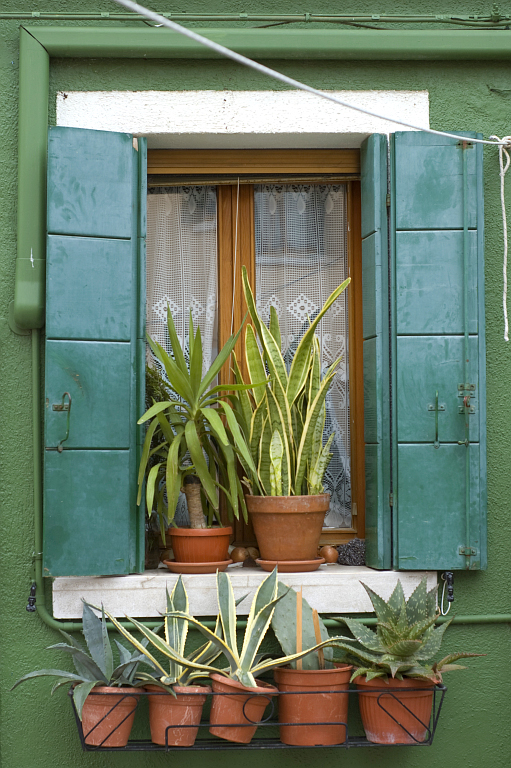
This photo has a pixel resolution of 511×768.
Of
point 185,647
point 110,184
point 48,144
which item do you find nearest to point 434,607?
point 185,647

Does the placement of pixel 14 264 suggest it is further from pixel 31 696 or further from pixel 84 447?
pixel 31 696

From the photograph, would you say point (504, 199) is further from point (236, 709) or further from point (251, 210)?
point (236, 709)

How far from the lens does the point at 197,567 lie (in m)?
2.86

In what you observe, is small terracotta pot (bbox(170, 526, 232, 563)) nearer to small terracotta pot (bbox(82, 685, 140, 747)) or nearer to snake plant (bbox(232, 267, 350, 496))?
snake plant (bbox(232, 267, 350, 496))

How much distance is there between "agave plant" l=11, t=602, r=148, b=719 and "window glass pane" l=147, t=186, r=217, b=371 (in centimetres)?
114

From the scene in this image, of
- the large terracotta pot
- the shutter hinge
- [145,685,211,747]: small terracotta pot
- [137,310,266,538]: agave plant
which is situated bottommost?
[145,685,211,747]: small terracotta pot

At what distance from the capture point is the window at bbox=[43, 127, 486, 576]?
283 cm

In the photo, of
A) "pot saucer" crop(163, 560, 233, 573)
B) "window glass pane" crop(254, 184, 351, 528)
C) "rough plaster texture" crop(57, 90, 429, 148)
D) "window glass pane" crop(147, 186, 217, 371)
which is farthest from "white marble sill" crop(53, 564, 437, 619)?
"rough plaster texture" crop(57, 90, 429, 148)

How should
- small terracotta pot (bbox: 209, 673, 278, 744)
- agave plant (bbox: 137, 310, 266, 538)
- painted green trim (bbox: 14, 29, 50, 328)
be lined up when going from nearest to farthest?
small terracotta pot (bbox: 209, 673, 278, 744) < agave plant (bbox: 137, 310, 266, 538) < painted green trim (bbox: 14, 29, 50, 328)

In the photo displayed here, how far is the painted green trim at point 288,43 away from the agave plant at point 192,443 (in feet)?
3.46

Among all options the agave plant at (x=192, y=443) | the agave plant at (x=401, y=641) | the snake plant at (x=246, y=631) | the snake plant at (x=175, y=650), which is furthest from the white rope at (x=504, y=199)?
the snake plant at (x=175, y=650)

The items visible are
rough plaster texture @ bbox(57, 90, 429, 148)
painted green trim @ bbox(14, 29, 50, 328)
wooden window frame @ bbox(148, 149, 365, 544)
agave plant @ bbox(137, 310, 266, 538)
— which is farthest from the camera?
wooden window frame @ bbox(148, 149, 365, 544)

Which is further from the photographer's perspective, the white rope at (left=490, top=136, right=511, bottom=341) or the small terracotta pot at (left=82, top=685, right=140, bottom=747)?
the white rope at (left=490, top=136, right=511, bottom=341)

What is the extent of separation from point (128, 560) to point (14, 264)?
120 cm
